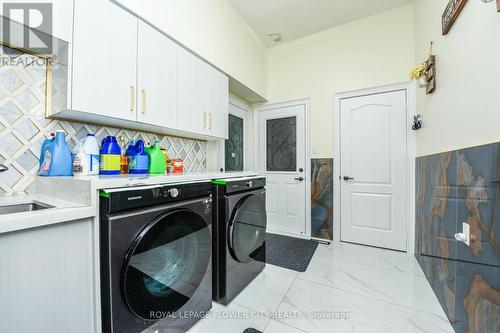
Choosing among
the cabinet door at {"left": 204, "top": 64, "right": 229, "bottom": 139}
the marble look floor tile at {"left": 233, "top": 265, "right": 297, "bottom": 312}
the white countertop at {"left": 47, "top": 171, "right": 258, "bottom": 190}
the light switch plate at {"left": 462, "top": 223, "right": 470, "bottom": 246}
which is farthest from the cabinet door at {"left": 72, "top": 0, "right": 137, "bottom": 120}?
the light switch plate at {"left": 462, "top": 223, "right": 470, "bottom": 246}

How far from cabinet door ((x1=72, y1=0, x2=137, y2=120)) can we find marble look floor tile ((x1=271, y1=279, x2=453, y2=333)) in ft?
5.83

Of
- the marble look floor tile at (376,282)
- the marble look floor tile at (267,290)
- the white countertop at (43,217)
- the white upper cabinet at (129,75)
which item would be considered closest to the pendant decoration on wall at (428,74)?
the marble look floor tile at (376,282)

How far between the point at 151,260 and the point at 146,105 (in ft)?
3.40

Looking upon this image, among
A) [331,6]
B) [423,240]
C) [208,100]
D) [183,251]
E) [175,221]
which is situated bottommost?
[423,240]

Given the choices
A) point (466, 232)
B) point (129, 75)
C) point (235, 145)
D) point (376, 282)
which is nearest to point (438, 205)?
point (466, 232)

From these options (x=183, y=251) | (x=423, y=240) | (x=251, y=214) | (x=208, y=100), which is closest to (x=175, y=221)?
(x=183, y=251)

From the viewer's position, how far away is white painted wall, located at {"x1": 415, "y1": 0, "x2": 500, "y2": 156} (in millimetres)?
994

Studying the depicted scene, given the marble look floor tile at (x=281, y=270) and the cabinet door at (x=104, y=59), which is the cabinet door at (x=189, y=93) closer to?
the cabinet door at (x=104, y=59)

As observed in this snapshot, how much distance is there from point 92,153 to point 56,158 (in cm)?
18

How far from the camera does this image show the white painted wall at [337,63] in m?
2.55

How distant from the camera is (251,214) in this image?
5.98ft

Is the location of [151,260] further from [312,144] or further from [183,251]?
[312,144]

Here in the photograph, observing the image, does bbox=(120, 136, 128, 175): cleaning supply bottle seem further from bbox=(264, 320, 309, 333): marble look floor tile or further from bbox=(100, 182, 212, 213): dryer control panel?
bbox=(264, 320, 309, 333): marble look floor tile

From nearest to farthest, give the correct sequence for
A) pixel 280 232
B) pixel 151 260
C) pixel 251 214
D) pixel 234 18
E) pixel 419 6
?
pixel 151 260
pixel 251 214
pixel 419 6
pixel 234 18
pixel 280 232
